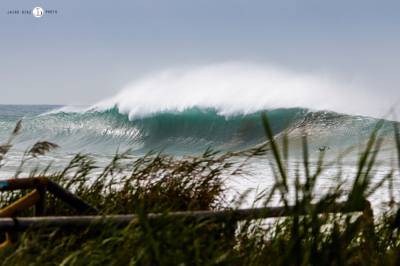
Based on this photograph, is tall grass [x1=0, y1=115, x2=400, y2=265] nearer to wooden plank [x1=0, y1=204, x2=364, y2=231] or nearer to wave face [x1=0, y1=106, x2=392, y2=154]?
wooden plank [x1=0, y1=204, x2=364, y2=231]

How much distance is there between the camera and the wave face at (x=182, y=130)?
90.7 feet

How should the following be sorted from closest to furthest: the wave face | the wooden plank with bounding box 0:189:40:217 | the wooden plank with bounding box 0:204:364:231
Answer: the wooden plank with bounding box 0:204:364:231
the wooden plank with bounding box 0:189:40:217
the wave face

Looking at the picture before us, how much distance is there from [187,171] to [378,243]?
1.90 m

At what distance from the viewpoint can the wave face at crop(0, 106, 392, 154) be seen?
27.6 metres

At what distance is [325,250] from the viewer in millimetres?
2217

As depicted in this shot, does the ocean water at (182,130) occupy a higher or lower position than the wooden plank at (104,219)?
lower

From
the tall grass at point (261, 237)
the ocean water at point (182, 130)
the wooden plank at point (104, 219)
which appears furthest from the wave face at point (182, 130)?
the wooden plank at point (104, 219)

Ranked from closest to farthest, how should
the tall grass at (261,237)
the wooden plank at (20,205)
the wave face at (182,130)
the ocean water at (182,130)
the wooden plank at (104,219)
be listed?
the tall grass at (261,237) → the wooden plank at (104,219) → the wooden plank at (20,205) → the ocean water at (182,130) → the wave face at (182,130)

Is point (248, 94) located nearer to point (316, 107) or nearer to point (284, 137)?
point (316, 107)

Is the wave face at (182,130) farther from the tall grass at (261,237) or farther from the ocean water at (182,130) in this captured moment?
the tall grass at (261,237)

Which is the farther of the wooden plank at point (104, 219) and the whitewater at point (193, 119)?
the whitewater at point (193, 119)

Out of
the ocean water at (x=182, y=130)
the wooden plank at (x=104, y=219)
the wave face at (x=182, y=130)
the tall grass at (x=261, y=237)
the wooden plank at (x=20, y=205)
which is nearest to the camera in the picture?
the tall grass at (x=261, y=237)

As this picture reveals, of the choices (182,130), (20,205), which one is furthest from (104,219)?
(182,130)

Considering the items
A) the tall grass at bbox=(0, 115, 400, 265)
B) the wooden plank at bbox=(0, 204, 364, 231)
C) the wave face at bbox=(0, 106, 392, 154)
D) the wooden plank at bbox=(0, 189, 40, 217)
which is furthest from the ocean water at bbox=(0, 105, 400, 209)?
the wooden plank at bbox=(0, 204, 364, 231)
